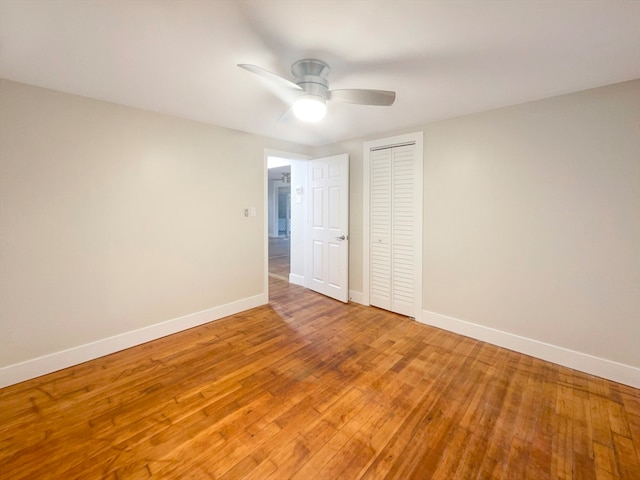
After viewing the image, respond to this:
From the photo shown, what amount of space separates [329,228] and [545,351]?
280 centimetres

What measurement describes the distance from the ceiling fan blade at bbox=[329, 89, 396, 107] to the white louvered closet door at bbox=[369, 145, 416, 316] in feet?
5.05

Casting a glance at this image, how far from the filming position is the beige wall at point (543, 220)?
2.14 m

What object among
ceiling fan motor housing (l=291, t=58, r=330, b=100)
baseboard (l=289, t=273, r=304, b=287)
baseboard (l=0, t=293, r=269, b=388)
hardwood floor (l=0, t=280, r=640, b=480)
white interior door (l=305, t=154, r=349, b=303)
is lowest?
hardwood floor (l=0, t=280, r=640, b=480)

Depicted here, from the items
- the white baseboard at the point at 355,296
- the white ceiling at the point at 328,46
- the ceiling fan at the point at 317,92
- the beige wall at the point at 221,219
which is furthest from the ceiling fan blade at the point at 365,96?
the white baseboard at the point at 355,296

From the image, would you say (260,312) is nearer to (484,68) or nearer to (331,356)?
(331,356)

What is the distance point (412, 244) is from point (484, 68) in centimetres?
192

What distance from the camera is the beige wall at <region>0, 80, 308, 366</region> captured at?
215 cm

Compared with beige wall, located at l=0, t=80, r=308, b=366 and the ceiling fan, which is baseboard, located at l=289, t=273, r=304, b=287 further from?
the ceiling fan

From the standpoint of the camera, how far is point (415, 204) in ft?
10.8

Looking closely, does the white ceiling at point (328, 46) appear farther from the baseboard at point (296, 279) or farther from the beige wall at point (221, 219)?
the baseboard at point (296, 279)

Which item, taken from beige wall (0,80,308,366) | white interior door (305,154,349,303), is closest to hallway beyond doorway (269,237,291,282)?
white interior door (305,154,349,303)

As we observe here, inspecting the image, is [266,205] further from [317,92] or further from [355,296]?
[317,92]

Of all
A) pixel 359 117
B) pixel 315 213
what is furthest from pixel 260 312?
pixel 359 117

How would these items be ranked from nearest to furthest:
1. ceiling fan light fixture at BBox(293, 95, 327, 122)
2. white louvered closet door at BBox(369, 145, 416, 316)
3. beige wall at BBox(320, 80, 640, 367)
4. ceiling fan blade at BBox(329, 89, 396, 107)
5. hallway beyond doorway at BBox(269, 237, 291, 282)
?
ceiling fan blade at BBox(329, 89, 396, 107), ceiling fan light fixture at BBox(293, 95, 327, 122), beige wall at BBox(320, 80, 640, 367), white louvered closet door at BBox(369, 145, 416, 316), hallway beyond doorway at BBox(269, 237, 291, 282)
